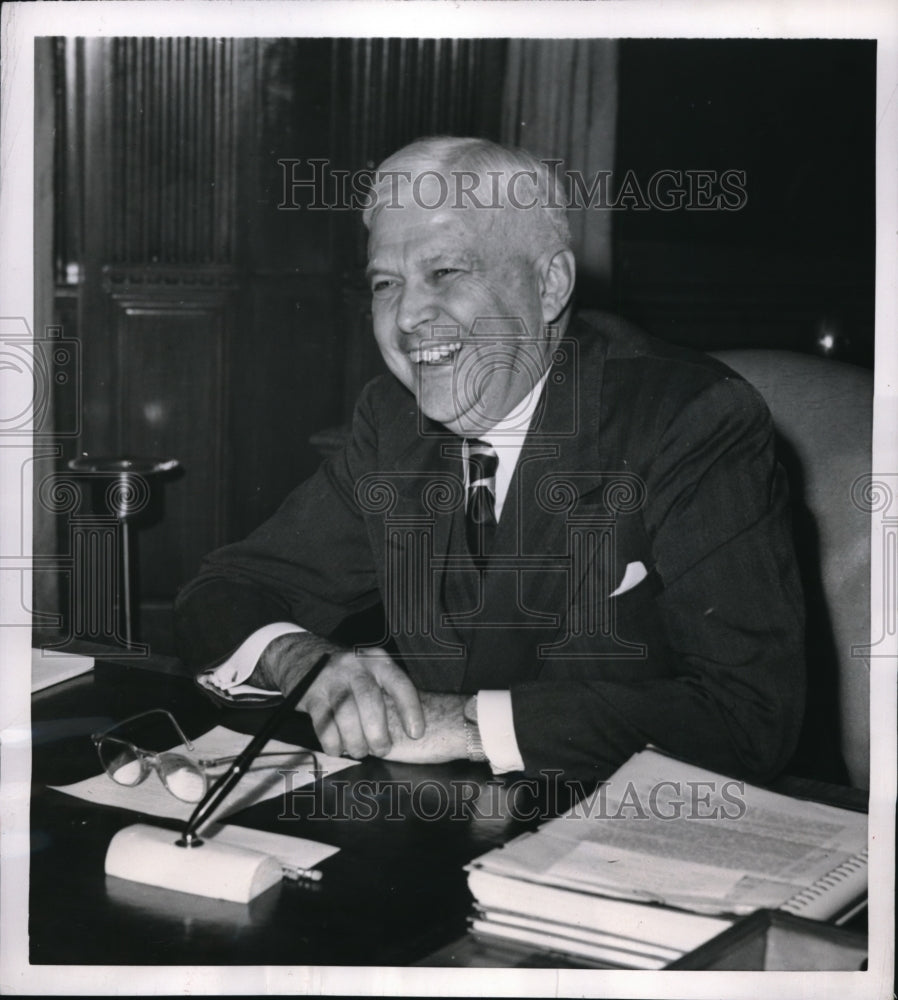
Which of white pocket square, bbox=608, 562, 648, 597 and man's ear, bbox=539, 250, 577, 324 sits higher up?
man's ear, bbox=539, 250, 577, 324

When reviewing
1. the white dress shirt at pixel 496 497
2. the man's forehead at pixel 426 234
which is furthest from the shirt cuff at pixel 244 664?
the man's forehead at pixel 426 234

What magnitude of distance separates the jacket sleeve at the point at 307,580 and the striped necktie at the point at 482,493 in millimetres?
165

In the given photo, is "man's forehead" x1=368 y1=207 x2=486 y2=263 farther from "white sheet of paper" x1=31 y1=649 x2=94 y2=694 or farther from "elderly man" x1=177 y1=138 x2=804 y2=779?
"white sheet of paper" x1=31 y1=649 x2=94 y2=694

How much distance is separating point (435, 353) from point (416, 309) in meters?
0.07

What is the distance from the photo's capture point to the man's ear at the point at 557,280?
66.2 inches

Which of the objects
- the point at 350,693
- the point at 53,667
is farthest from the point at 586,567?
the point at 53,667

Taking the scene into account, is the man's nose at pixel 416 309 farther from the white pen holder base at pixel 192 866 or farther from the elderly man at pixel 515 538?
the white pen holder base at pixel 192 866

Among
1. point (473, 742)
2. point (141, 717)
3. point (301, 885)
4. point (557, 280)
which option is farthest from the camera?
point (557, 280)

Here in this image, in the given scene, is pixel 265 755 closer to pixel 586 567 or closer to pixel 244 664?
pixel 244 664

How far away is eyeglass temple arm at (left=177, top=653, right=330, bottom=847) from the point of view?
1.25 metres

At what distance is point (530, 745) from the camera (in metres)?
1.47

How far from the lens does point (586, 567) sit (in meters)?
1.62

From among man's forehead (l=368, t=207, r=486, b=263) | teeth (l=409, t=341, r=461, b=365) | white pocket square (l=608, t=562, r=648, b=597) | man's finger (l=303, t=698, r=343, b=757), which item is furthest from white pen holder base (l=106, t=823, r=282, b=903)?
man's forehead (l=368, t=207, r=486, b=263)

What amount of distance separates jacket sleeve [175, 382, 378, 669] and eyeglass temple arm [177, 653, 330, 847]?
187 mm
